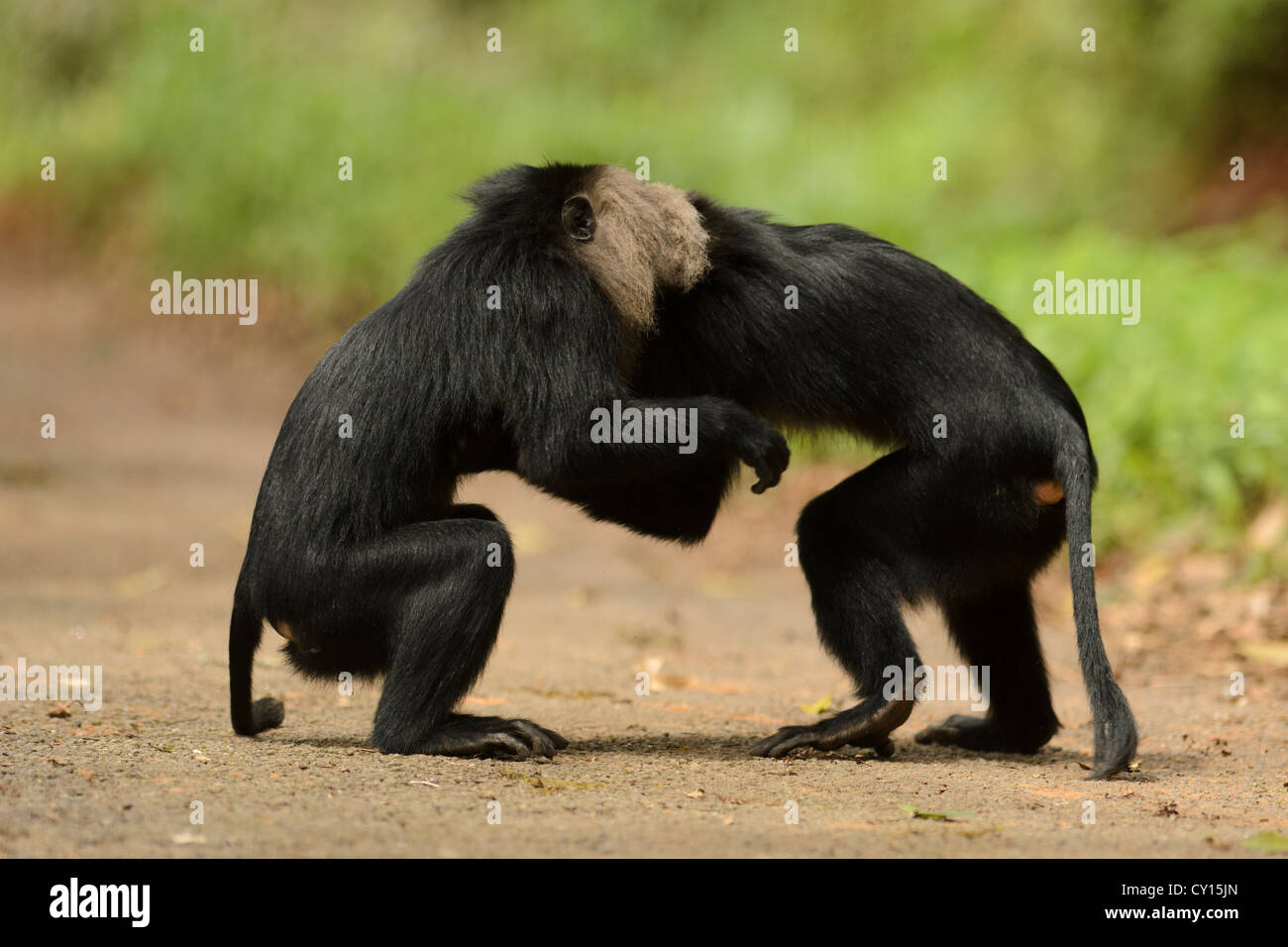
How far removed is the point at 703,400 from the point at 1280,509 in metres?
4.56

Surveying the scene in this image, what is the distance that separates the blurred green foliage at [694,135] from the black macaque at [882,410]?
629cm

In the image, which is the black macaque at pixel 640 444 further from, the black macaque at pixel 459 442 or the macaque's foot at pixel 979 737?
the macaque's foot at pixel 979 737

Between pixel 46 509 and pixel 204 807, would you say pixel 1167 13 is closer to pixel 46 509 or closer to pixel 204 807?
pixel 46 509

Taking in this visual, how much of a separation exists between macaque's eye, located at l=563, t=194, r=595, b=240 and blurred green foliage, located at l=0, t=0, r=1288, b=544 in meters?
6.67

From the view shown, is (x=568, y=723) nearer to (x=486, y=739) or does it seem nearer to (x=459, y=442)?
(x=486, y=739)

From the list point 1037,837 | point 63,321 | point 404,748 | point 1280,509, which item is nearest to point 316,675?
point 404,748

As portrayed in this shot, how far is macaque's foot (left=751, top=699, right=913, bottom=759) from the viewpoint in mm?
4371

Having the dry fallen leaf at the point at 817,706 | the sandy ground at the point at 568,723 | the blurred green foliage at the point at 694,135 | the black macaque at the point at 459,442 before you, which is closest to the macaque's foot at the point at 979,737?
the sandy ground at the point at 568,723

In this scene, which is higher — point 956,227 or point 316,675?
point 956,227

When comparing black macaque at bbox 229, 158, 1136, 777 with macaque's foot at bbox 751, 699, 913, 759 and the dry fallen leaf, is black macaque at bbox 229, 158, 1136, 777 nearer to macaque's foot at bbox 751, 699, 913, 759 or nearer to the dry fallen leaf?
macaque's foot at bbox 751, 699, 913, 759

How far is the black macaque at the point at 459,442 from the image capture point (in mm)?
4102

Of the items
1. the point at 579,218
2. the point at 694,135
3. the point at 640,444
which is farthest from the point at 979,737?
the point at 694,135

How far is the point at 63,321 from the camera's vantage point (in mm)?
15156

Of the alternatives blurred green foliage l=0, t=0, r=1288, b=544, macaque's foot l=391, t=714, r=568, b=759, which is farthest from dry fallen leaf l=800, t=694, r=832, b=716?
blurred green foliage l=0, t=0, r=1288, b=544
